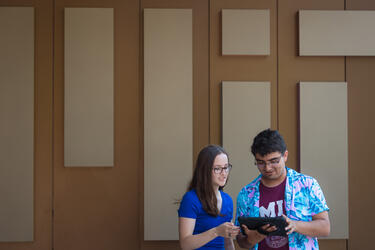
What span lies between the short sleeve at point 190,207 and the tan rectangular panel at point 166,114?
172cm

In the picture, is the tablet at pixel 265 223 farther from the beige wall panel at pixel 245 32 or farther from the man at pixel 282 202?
the beige wall panel at pixel 245 32

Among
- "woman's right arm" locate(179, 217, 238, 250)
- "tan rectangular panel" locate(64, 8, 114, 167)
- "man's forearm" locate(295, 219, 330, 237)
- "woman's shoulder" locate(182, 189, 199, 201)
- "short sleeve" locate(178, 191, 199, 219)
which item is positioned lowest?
"woman's right arm" locate(179, 217, 238, 250)

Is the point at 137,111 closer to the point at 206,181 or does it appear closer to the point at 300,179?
the point at 206,181

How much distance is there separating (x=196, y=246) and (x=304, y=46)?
102 inches

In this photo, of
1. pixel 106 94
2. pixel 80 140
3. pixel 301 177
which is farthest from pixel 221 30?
pixel 301 177

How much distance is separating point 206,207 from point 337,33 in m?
2.67

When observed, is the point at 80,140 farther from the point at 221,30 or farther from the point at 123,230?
the point at 221,30

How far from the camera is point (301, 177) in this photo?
2064mm

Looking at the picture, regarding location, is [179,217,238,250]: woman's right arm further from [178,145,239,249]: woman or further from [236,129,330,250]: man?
[236,129,330,250]: man

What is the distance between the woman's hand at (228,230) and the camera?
6.58 feet

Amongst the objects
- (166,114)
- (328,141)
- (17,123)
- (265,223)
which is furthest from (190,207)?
(17,123)

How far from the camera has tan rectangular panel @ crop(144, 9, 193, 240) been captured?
152 inches

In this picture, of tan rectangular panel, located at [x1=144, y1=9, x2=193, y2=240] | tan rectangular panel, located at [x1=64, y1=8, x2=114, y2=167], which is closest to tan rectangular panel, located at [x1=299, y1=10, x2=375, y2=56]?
tan rectangular panel, located at [x1=144, y1=9, x2=193, y2=240]

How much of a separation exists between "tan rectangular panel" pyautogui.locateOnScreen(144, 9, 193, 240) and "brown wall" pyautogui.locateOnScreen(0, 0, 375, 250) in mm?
105
